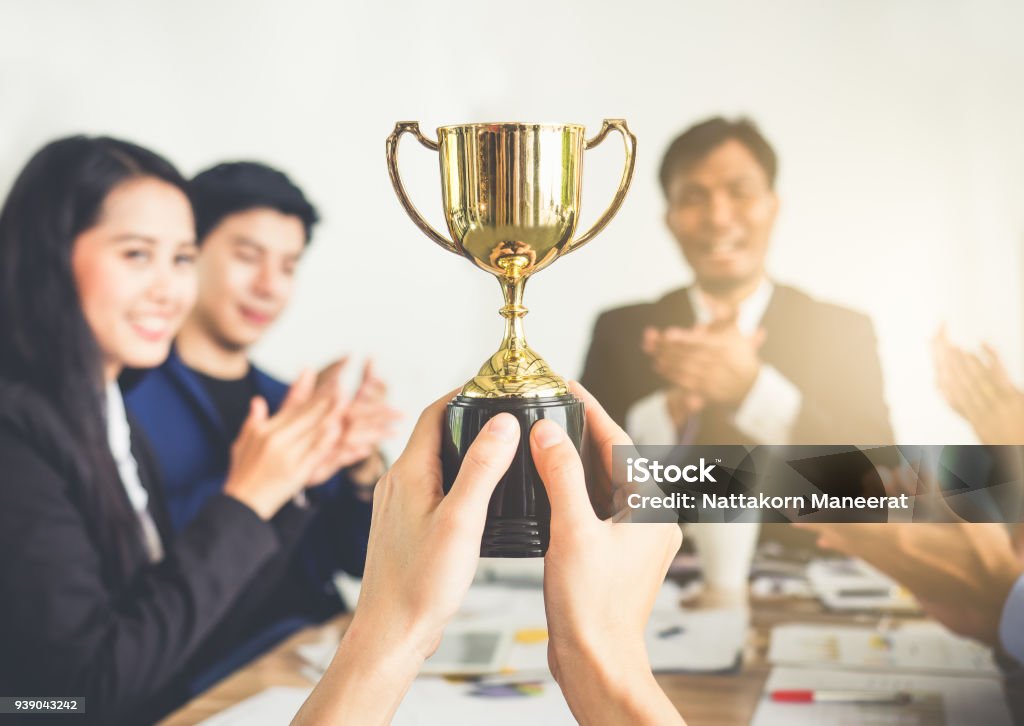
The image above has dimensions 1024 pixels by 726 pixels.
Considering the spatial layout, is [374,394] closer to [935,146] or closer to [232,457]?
[232,457]

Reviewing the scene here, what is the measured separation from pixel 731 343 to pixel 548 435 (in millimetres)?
1814

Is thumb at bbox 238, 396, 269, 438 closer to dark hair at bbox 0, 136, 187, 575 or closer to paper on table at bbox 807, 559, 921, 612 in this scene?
dark hair at bbox 0, 136, 187, 575


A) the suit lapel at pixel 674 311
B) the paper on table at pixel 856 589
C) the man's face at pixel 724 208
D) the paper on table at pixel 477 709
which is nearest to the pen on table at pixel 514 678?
the paper on table at pixel 477 709

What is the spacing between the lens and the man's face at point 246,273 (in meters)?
2.59

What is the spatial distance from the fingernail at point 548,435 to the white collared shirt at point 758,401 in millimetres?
1705

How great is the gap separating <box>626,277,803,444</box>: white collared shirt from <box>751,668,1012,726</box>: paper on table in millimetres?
943

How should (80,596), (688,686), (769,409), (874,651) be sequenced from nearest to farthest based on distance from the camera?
(688,686)
(874,651)
(80,596)
(769,409)

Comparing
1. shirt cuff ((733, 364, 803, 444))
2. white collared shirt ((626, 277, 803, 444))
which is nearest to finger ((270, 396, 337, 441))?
white collared shirt ((626, 277, 803, 444))

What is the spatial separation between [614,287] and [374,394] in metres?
0.68

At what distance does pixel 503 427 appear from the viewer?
100 cm

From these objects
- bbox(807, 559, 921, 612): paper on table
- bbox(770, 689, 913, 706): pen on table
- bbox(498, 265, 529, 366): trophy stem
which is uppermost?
bbox(498, 265, 529, 366): trophy stem

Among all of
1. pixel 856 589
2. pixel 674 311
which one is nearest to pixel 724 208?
pixel 674 311

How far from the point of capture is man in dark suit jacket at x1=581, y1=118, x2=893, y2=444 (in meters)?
2.67
